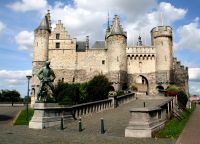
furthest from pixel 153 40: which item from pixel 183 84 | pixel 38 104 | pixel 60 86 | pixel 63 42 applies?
pixel 38 104

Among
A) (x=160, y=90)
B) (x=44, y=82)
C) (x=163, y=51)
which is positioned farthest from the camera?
(x=163, y=51)

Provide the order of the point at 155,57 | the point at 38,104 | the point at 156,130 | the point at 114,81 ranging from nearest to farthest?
the point at 156,130, the point at 38,104, the point at 114,81, the point at 155,57

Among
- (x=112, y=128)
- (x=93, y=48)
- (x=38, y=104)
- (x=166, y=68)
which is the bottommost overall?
(x=112, y=128)

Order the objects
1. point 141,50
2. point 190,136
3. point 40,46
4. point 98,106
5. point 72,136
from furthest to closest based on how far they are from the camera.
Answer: point 141,50 → point 40,46 → point 98,106 → point 72,136 → point 190,136

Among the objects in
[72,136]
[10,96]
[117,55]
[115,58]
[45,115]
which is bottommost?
[72,136]

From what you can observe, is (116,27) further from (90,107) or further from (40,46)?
(90,107)

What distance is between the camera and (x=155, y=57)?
57312 millimetres

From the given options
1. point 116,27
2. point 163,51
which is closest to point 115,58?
point 116,27

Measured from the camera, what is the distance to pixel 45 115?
17625mm

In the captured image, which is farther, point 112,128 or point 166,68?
point 166,68

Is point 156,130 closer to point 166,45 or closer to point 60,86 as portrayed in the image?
point 60,86

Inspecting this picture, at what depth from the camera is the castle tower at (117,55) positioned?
54094 mm

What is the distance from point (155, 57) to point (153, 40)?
12.1ft

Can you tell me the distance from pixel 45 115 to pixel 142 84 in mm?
41839
